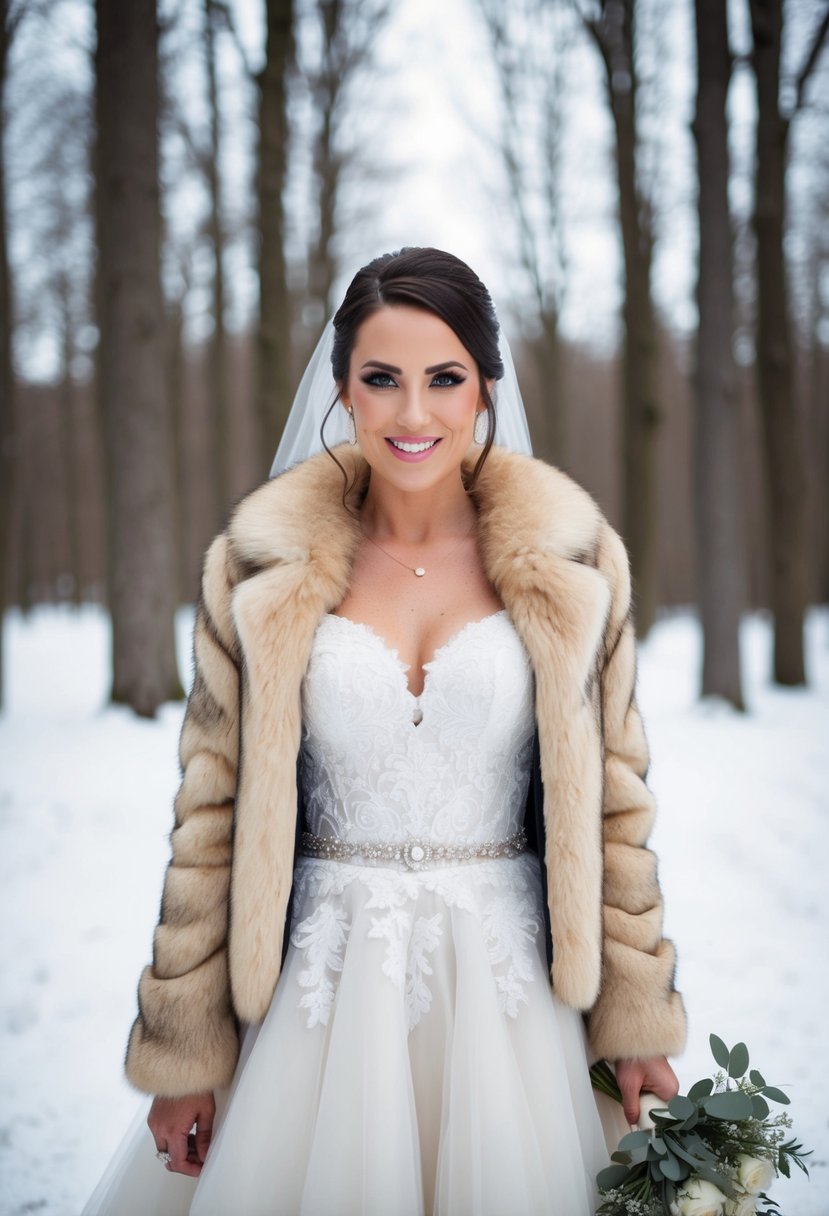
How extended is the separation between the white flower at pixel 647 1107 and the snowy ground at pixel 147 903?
1.54 metres

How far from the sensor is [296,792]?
7.00 ft

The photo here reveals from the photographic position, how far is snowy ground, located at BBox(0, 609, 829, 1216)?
384cm

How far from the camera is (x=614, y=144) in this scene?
12.2 m

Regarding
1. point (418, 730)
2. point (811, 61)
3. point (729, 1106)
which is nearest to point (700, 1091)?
point (729, 1106)

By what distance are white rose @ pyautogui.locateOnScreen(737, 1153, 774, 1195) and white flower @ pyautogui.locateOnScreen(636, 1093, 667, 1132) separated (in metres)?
0.18

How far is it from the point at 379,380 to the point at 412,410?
12cm

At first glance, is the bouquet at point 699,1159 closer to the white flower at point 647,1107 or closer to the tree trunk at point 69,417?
the white flower at point 647,1107

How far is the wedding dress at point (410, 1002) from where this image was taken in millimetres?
1942

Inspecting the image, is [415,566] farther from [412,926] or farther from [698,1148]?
[698,1148]

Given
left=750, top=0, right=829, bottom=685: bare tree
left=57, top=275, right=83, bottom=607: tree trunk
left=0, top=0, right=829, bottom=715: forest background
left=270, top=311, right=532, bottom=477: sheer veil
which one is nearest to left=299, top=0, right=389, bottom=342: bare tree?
left=0, top=0, right=829, bottom=715: forest background

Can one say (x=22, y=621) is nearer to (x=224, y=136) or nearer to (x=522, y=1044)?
(x=224, y=136)

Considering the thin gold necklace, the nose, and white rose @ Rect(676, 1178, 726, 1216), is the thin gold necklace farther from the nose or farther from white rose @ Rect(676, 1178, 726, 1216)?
white rose @ Rect(676, 1178, 726, 1216)

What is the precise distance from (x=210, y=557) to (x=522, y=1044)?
125 cm

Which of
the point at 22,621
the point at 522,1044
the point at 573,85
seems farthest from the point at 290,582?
the point at 22,621
